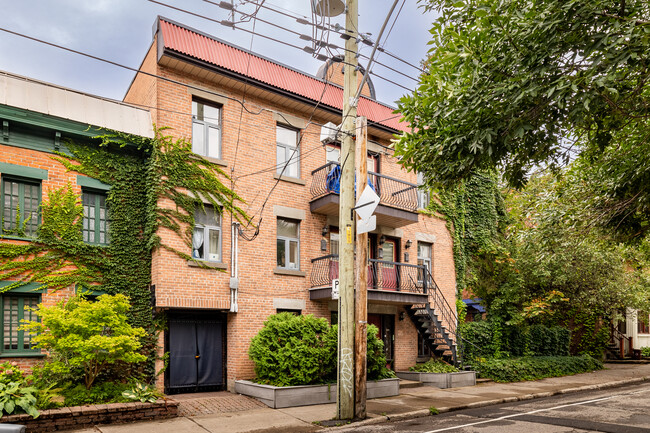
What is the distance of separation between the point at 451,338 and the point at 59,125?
49.0 feet

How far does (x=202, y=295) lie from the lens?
14422mm

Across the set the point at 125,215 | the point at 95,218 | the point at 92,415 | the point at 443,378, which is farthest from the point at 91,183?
the point at 443,378

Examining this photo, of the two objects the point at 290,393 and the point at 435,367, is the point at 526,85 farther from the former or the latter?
the point at 435,367

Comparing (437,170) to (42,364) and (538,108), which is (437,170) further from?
(42,364)

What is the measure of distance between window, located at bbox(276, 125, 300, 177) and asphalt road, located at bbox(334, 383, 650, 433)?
28.4 ft

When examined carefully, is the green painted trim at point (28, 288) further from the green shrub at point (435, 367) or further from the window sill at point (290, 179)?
the green shrub at point (435, 367)

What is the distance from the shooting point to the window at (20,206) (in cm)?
1238

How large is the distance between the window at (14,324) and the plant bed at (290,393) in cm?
515

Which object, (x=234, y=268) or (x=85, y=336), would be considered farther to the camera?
(x=234, y=268)

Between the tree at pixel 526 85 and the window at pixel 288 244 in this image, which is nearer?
the tree at pixel 526 85

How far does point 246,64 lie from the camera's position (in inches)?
626

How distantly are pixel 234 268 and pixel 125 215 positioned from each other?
3.29 meters

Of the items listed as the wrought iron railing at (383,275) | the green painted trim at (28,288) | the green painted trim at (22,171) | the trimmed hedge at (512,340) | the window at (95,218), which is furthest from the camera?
the trimmed hedge at (512,340)

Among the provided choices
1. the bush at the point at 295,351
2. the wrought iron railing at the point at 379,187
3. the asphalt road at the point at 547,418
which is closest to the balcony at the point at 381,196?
the wrought iron railing at the point at 379,187
